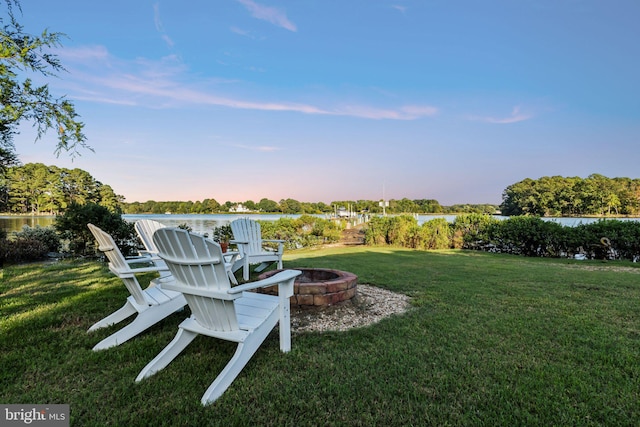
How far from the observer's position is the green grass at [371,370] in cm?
158

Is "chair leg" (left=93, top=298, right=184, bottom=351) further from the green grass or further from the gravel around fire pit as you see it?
the gravel around fire pit

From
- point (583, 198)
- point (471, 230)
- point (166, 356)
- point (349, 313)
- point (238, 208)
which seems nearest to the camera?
point (166, 356)

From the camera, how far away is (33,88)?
4.48 meters

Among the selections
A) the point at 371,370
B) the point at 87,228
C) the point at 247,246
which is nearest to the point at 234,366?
the point at 371,370

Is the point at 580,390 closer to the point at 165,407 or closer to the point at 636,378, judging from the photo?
the point at 636,378

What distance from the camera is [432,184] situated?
65.5 ft

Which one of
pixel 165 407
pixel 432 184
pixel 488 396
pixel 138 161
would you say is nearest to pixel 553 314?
pixel 488 396

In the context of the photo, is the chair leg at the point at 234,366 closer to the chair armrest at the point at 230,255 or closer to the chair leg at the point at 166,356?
the chair leg at the point at 166,356

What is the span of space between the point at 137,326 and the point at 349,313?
6.72 feet

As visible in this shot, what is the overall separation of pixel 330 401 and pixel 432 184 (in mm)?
20052

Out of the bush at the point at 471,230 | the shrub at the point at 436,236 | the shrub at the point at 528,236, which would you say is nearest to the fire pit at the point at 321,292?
the shrub at the point at 436,236

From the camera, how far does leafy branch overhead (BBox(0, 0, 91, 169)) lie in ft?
12.9

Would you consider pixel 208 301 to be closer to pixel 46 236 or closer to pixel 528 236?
pixel 46 236

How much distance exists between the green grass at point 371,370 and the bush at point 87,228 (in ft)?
15.7
